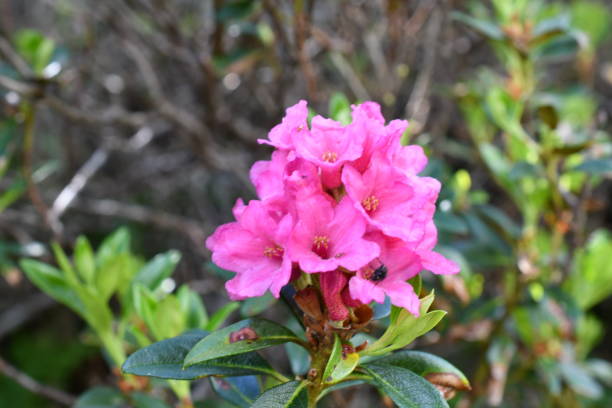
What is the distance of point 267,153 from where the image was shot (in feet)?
9.21

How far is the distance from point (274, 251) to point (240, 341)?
0.15m

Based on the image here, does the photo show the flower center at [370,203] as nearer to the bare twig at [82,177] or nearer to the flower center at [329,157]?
the flower center at [329,157]

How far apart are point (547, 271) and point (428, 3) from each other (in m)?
1.29

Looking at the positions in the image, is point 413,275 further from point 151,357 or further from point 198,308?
point 198,308

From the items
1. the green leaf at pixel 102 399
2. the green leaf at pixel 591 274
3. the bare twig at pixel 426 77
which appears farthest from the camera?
the bare twig at pixel 426 77

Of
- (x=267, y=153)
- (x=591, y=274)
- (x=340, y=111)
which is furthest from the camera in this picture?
(x=267, y=153)

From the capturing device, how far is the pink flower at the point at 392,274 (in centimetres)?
96

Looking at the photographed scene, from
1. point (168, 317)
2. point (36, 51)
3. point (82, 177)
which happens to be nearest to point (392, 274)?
point (168, 317)

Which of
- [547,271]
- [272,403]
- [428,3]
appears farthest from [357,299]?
[428,3]

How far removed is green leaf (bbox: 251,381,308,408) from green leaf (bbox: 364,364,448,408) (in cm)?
11

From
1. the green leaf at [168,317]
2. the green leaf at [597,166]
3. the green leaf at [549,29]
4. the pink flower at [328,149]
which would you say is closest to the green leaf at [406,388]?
the pink flower at [328,149]

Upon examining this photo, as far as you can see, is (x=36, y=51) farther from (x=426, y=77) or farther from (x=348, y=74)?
(x=426, y=77)

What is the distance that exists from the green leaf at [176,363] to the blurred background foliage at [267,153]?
203 mm

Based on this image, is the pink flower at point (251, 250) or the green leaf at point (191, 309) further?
the green leaf at point (191, 309)
